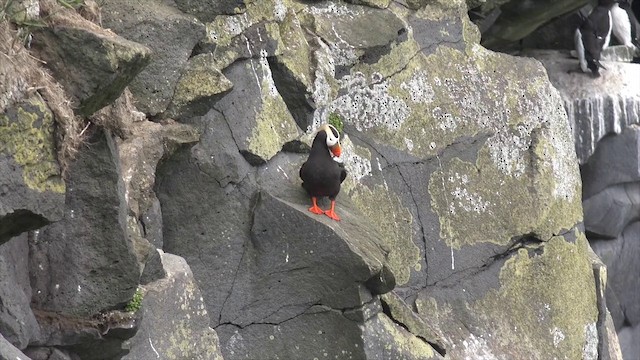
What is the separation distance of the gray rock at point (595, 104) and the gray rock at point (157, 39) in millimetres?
6974

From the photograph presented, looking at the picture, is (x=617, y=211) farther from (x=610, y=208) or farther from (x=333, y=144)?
(x=333, y=144)

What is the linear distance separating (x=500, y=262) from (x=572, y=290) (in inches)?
29.1

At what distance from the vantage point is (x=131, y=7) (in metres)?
6.57

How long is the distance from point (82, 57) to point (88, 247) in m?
0.98

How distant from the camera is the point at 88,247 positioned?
5.42m

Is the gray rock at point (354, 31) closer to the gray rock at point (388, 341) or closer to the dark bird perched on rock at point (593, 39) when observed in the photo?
the gray rock at point (388, 341)

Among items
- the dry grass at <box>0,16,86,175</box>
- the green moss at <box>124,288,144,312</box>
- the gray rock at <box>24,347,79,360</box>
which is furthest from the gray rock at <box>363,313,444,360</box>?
the dry grass at <box>0,16,86,175</box>

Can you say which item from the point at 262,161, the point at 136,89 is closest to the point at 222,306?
the point at 262,161

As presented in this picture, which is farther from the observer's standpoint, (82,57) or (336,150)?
(336,150)

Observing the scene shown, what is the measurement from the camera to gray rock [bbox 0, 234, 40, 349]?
4.79 m

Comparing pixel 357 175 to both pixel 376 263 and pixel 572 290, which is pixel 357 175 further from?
pixel 572 290

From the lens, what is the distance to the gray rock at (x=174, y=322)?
5.92 metres

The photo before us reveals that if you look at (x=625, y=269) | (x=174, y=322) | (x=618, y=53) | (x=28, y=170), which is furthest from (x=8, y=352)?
(x=618, y=53)

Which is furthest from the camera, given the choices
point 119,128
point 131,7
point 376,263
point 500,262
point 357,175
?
point 500,262
